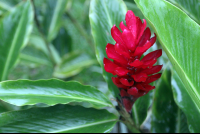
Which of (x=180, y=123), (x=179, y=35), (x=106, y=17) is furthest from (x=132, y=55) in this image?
(x=180, y=123)

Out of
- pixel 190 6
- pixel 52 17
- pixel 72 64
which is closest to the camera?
pixel 190 6

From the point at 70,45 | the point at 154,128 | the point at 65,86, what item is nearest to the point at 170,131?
the point at 154,128

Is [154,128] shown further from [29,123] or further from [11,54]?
[11,54]

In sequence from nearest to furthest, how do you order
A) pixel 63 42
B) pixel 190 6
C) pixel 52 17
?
pixel 190 6, pixel 52 17, pixel 63 42

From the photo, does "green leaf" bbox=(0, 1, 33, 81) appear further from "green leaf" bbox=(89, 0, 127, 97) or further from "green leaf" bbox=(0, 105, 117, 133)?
"green leaf" bbox=(89, 0, 127, 97)

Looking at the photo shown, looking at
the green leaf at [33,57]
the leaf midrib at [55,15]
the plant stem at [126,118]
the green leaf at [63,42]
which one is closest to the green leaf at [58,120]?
the plant stem at [126,118]

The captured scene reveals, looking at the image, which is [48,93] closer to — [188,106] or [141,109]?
[141,109]

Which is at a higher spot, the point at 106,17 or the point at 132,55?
the point at 106,17
